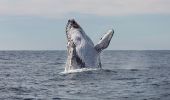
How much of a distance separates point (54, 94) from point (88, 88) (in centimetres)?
213

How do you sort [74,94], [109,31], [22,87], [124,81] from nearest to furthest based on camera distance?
[74,94] → [22,87] → [124,81] → [109,31]

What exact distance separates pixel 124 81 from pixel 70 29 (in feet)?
19.0

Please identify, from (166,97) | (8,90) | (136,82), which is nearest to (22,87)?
(8,90)

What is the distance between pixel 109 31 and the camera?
28328 millimetres

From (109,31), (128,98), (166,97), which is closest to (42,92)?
(128,98)

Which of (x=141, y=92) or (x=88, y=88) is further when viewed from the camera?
(x=88, y=88)

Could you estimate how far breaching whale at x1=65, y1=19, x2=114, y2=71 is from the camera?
2817 cm

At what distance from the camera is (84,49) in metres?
28.1

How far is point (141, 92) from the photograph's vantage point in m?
20.4

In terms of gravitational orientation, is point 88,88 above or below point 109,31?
below

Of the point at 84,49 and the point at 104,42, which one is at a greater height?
the point at 104,42

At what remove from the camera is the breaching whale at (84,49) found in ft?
92.4

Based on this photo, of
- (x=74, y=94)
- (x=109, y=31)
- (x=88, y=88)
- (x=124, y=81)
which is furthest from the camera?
(x=109, y=31)

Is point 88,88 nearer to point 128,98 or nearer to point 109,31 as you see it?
point 128,98
